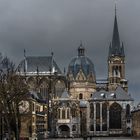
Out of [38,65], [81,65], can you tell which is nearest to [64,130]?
[38,65]

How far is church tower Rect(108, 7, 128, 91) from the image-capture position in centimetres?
19040

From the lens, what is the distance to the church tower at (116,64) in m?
190

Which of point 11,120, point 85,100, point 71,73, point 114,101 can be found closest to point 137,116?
point 114,101

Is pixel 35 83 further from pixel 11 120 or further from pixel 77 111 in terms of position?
pixel 11 120

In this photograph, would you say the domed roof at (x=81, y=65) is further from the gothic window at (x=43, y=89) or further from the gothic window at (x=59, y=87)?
the gothic window at (x=43, y=89)

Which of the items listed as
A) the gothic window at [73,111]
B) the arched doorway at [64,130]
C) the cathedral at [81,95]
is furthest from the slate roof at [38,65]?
the arched doorway at [64,130]

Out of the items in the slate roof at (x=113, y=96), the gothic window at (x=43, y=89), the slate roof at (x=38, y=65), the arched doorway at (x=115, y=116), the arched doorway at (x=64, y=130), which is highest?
the slate roof at (x=38, y=65)

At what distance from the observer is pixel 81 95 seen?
179500mm

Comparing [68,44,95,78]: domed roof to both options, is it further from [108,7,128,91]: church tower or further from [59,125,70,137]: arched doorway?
[59,125,70,137]: arched doorway

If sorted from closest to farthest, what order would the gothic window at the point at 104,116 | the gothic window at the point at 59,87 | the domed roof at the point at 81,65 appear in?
the gothic window at the point at 104,116, the gothic window at the point at 59,87, the domed roof at the point at 81,65

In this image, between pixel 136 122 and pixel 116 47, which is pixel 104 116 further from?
pixel 116 47

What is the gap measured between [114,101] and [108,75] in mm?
29789

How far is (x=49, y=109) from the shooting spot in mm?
165750

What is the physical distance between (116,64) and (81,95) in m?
21.7
